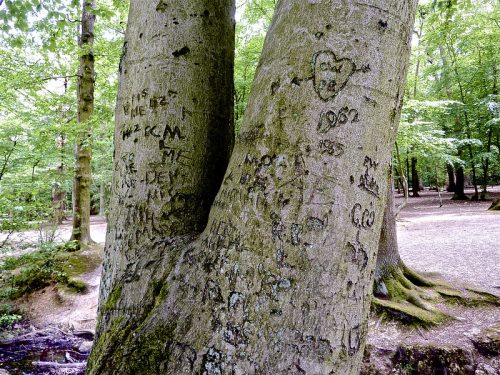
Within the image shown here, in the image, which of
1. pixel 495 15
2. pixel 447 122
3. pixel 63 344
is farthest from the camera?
pixel 447 122

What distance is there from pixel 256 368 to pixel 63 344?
Answer: 16.2ft

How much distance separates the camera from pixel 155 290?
112cm

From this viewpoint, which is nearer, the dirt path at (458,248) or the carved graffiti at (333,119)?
the carved graffiti at (333,119)

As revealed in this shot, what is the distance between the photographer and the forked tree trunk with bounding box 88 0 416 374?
2.86 ft

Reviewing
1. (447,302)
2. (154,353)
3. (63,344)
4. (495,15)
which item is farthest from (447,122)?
(154,353)

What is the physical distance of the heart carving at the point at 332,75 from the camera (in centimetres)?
96

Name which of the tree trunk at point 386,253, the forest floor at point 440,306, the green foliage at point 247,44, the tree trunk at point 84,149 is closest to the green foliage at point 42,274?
the forest floor at point 440,306

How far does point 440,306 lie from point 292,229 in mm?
3848

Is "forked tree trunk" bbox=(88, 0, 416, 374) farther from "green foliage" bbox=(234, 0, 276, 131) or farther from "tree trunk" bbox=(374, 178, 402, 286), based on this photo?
"green foliage" bbox=(234, 0, 276, 131)

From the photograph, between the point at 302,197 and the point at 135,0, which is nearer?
the point at 302,197

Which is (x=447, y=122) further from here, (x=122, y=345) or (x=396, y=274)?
(x=122, y=345)

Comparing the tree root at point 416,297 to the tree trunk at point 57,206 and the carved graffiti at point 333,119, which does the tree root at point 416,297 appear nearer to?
the carved graffiti at point 333,119

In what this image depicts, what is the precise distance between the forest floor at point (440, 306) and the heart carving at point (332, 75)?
304 cm

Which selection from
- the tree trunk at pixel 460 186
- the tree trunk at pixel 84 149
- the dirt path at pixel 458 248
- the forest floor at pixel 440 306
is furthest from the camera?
the tree trunk at pixel 460 186
